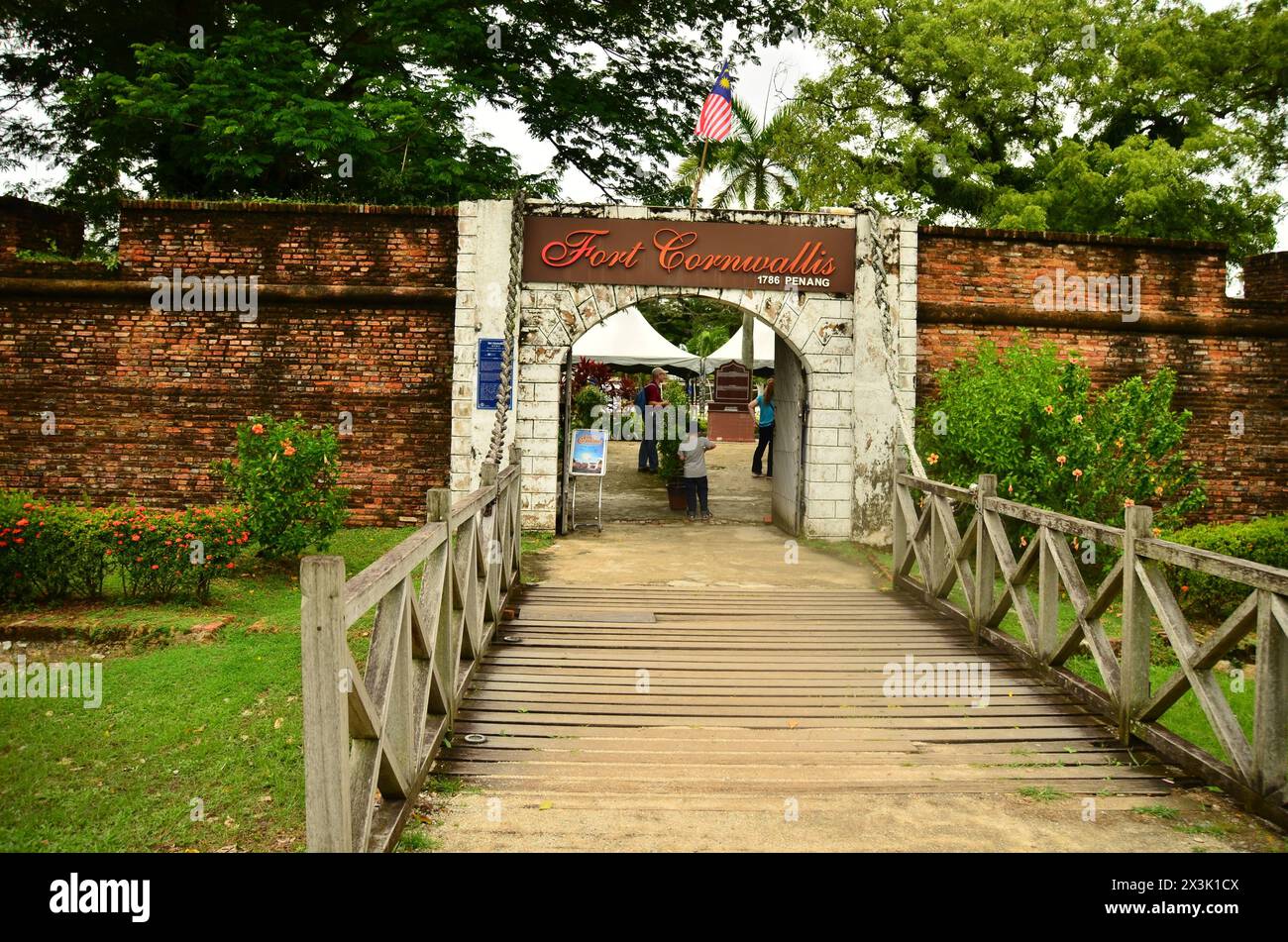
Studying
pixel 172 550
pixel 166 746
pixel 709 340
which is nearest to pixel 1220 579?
pixel 166 746

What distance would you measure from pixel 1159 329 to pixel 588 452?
7.97 meters

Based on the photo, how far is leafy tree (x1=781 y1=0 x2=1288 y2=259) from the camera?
20.1m

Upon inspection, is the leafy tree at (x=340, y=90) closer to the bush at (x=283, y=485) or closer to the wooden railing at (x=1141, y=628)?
the bush at (x=283, y=485)

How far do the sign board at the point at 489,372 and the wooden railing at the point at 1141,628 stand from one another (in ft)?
19.4

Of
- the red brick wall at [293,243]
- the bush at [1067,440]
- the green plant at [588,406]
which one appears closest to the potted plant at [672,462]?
the green plant at [588,406]

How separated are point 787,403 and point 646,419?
500 cm

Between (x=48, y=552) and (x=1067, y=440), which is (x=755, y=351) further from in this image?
(x=48, y=552)

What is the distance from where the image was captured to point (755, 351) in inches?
1024

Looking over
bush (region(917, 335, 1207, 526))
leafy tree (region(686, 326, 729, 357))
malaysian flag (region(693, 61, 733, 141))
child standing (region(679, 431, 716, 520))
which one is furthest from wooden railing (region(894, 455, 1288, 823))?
leafy tree (region(686, 326, 729, 357))

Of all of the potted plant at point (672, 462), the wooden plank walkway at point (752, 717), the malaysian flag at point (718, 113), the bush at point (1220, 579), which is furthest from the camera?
the potted plant at point (672, 462)

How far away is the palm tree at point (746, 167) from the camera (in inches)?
1104

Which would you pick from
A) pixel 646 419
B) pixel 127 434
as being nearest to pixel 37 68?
pixel 127 434

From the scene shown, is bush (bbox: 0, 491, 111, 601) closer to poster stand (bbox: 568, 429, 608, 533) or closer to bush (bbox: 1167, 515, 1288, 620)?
poster stand (bbox: 568, 429, 608, 533)
